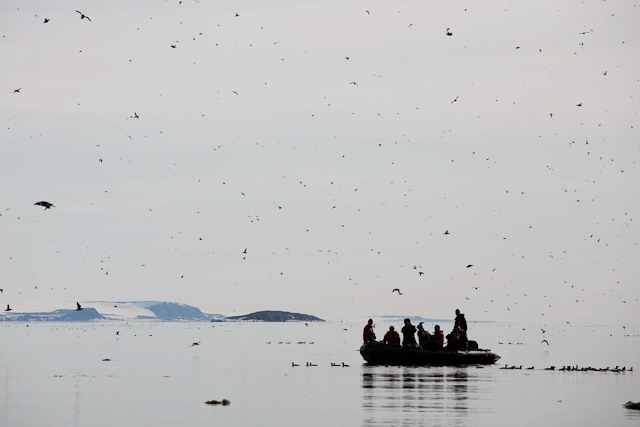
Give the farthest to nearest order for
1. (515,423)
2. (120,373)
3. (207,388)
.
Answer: (120,373)
(207,388)
(515,423)

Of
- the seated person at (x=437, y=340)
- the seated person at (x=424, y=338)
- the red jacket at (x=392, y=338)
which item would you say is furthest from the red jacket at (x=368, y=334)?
the seated person at (x=437, y=340)

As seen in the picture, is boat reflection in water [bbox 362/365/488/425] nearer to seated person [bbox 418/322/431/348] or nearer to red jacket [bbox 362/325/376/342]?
seated person [bbox 418/322/431/348]

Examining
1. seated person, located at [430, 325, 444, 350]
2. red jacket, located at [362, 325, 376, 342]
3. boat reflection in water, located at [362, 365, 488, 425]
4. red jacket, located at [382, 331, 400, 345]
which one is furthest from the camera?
red jacket, located at [362, 325, 376, 342]

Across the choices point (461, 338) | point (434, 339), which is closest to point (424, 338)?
point (434, 339)

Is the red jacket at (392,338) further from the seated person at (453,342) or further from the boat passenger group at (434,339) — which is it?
the seated person at (453,342)

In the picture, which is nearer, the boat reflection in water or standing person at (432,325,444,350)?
the boat reflection in water

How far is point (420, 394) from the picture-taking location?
4422cm

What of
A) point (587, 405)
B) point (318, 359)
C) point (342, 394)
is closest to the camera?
point (587, 405)

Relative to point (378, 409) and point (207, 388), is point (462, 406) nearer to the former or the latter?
point (378, 409)

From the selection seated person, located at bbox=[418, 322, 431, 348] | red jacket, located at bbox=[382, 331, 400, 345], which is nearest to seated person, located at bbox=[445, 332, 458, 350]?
seated person, located at bbox=[418, 322, 431, 348]

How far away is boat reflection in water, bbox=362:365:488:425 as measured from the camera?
36188mm

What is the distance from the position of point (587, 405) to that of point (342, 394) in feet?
34.7

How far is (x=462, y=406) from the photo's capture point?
1577 inches

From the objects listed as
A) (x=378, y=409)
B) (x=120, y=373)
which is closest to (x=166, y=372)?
(x=120, y=373)
